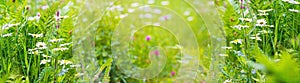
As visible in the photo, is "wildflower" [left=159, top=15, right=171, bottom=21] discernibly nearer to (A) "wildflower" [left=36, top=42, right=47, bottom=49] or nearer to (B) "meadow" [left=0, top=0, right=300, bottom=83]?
(B) "meadow" [left=0, top=0, right=300, bottom=83]


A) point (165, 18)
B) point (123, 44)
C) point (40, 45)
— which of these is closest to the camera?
point (40, 45)

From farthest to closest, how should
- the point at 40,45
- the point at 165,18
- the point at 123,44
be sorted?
the point at 165,18 → the point at 123,44 → the point at 40,45

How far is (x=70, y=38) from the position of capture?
174 centimetres

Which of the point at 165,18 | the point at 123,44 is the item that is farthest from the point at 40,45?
the point at 165,18

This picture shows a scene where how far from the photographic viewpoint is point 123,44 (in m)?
2.22

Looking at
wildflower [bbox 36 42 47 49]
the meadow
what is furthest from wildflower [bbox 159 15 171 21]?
wildflower [bbox 36 42 47 49]

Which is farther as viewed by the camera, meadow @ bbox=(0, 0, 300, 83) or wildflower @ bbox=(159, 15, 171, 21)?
wildflower @ bbox=(159, 15, 171, 21)

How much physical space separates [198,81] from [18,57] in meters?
0.75

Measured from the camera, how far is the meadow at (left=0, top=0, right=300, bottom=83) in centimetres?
146

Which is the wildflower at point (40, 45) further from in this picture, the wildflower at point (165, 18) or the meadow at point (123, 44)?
the wildflower at point (165, 18)

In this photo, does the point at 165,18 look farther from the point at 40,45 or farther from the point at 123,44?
the point at 40,45

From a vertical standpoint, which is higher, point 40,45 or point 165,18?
point 165,18

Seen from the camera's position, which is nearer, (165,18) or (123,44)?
(123,44)

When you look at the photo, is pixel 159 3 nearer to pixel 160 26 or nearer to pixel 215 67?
pixel 160 26
